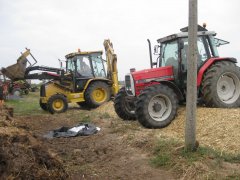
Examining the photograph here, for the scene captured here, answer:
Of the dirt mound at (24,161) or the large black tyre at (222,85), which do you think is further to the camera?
the large black tyre at (222,85)

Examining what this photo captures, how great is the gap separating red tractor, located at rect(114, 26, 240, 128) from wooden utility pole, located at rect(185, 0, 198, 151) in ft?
8.42

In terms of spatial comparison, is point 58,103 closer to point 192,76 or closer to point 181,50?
point 181,50

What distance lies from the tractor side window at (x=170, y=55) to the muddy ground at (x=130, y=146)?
4.12ft

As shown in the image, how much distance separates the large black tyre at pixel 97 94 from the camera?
52.4 feet

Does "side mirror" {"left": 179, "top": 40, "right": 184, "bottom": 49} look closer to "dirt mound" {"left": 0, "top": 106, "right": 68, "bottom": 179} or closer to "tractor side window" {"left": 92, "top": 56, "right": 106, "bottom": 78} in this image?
"dirt mound" {"left": 0, "top": 106, "right": 68, "bottom": 179}

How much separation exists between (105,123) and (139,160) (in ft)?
15.8

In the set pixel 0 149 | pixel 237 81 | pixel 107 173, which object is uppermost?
pixel 237 81

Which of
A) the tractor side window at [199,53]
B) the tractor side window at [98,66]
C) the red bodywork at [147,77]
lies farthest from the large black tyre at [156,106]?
the tractor side window at [98,66]

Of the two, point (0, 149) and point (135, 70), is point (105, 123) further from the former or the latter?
point (0, 149)

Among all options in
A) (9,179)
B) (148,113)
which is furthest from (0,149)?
(148,113)

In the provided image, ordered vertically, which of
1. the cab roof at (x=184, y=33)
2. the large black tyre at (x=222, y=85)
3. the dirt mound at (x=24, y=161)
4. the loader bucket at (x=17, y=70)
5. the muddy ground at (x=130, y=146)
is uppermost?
the cab roof at (x=184, y=33)

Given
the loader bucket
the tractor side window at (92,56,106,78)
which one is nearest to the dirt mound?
the tractor side window at (92,56,106,78)

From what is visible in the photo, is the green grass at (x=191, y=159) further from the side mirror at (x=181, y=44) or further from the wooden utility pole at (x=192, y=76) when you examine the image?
the side mirror at (x=181, y=44)

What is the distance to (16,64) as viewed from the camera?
672 inches
